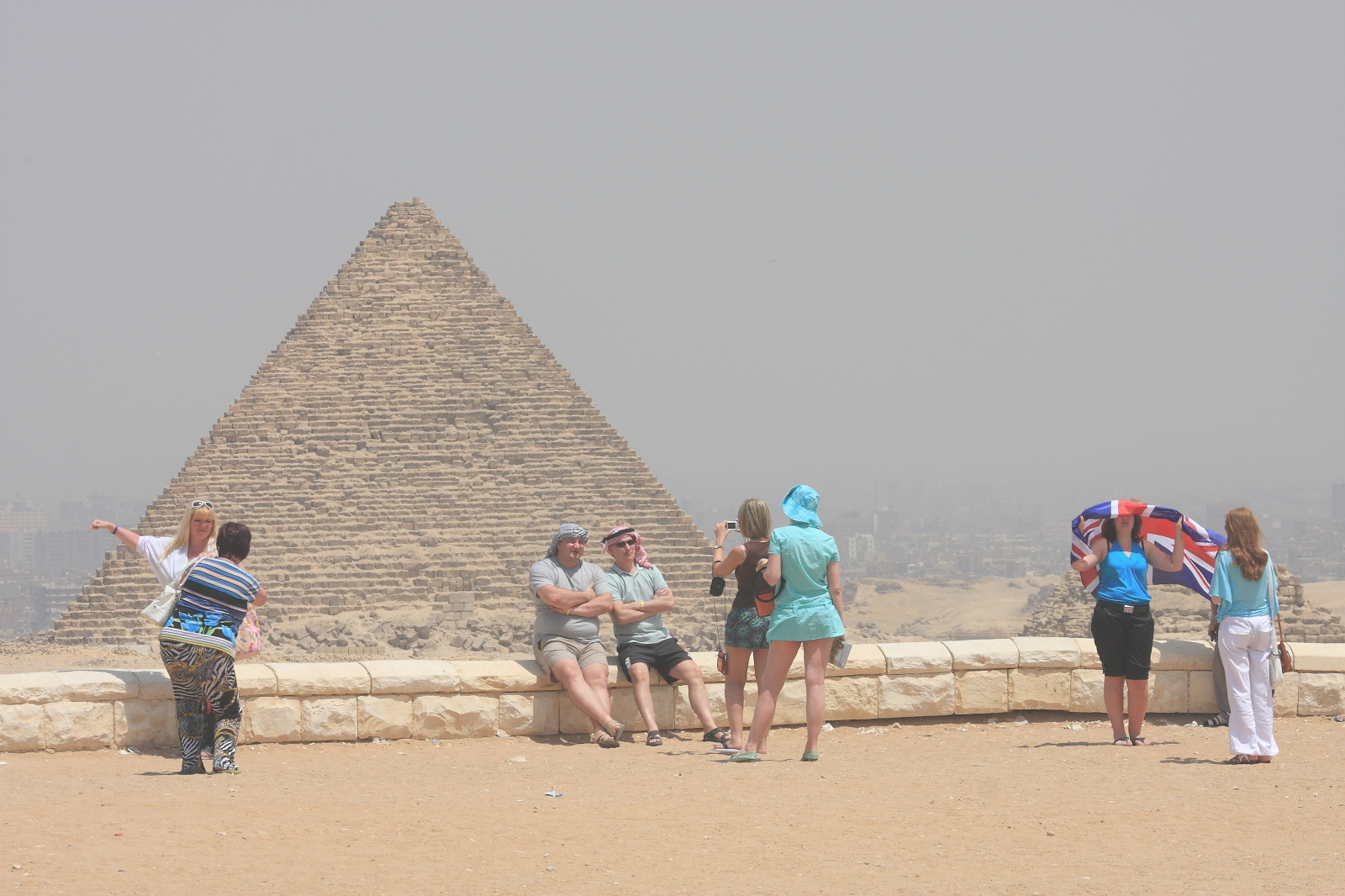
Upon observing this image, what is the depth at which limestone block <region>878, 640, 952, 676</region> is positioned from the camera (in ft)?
22.6

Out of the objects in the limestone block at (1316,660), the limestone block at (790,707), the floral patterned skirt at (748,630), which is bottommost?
the limestone block at (790,707)

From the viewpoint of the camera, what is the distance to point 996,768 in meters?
5.93

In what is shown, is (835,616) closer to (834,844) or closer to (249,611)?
(834,844)

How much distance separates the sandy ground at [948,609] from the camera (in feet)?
191

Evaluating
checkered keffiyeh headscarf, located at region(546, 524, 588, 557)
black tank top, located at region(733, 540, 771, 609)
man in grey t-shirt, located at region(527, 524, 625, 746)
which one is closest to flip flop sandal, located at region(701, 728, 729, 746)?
man in grey t-shirt, located at region(527, 524, 625, 746)

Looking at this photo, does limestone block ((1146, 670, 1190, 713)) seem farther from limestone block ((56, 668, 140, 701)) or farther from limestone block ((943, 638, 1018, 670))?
limestone block ((56, 668, 140, 701))

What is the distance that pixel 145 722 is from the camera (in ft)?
20.0

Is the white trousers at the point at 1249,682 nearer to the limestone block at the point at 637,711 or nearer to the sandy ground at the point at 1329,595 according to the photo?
the limestone block at the point at 637,711

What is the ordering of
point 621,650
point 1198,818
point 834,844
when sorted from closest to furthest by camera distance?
point 834,844
point 1198,818
point 621,650

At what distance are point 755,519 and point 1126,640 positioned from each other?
155 centimetres

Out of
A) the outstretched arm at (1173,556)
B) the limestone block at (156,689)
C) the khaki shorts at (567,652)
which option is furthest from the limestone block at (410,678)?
the outstretched arm at (1173,556)

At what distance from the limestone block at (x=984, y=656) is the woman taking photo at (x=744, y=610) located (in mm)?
964

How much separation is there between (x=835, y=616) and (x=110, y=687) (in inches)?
103

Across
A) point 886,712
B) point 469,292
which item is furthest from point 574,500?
point 886,712
